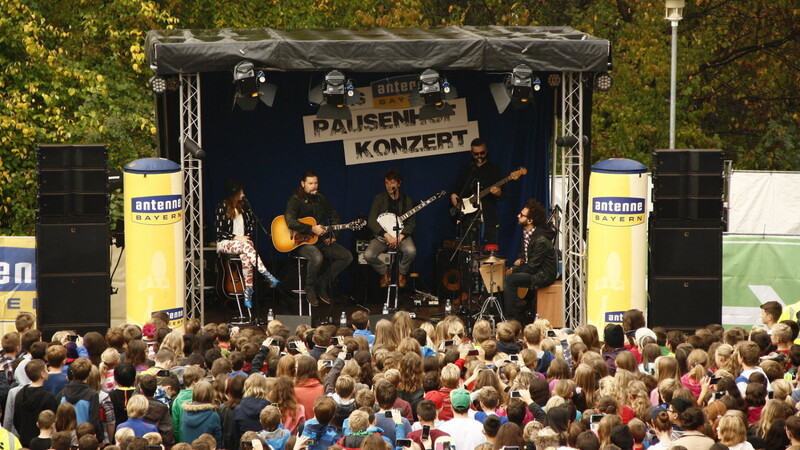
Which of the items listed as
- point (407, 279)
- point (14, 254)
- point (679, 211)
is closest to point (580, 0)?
point (407, 279)

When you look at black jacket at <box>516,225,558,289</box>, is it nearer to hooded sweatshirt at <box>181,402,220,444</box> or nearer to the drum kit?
the drum kit

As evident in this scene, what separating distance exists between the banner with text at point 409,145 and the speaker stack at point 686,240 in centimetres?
345

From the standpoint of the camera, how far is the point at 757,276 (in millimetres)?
14602

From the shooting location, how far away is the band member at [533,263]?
13.7 meters

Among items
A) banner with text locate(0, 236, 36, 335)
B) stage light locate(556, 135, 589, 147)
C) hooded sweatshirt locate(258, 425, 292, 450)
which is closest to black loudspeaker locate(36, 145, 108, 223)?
banner with text locate(0, 236, 36, 335)

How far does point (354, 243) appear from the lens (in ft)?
50.6

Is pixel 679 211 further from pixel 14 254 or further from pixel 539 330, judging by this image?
pixel 14 254

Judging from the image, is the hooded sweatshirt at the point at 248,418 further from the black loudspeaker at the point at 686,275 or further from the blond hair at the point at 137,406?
the black loudspeaker at the point at 686,275

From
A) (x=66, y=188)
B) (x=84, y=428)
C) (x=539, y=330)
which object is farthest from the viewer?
(x=66, y=188)

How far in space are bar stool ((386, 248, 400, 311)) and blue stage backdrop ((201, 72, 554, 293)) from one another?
0.90 metres

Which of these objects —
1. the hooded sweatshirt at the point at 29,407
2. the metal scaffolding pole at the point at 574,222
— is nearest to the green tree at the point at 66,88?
the metal scaffolding pole at the point at 574,222

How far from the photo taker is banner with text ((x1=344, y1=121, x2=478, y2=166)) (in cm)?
1574

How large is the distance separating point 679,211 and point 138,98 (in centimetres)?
1076

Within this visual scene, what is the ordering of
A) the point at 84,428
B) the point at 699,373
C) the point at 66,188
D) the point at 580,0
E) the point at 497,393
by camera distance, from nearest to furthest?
the point at 84,428, the point at 497,393, the point at 699,373, the point at 66,188, the point at 580,0
